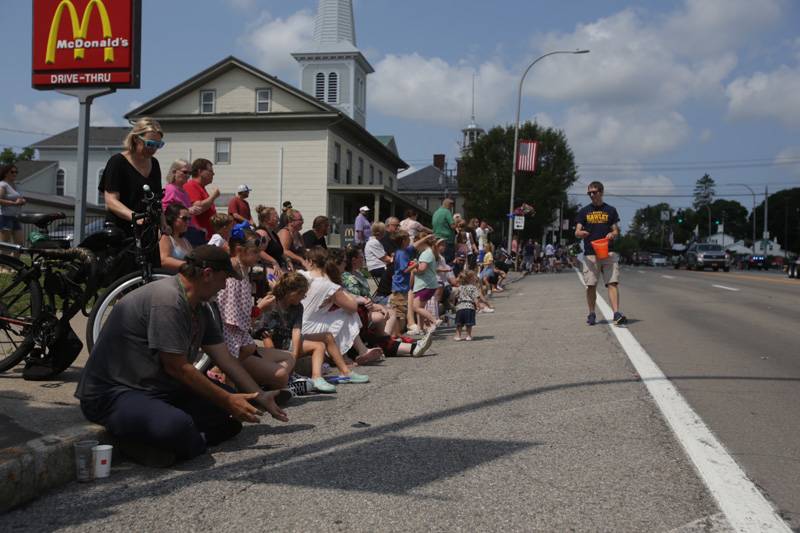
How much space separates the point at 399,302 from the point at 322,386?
4540 millimetres

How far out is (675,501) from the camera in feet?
11.3

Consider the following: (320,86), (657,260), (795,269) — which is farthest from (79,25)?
(657,260)

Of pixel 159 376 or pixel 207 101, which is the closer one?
pixel 159 376

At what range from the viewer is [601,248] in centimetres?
1107

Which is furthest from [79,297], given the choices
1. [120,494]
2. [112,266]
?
[120,494]

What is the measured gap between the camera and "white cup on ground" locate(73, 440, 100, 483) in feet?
12.7

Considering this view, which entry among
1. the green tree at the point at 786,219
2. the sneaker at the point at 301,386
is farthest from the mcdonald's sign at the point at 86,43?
the green tree at the point at 786,219

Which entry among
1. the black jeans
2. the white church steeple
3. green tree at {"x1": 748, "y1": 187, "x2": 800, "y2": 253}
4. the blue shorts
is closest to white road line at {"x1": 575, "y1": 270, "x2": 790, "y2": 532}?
the black jeans

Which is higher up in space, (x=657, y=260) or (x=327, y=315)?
(x=327, y=315)

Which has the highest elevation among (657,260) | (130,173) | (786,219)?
(786,219)

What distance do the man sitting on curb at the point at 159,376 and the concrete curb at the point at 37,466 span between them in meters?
0.24

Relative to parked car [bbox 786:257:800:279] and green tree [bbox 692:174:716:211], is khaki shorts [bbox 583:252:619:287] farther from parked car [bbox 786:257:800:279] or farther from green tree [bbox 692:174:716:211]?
green tree [bbox 692:174:716:211]

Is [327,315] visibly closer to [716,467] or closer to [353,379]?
[353,379]

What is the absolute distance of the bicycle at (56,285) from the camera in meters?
5.66
